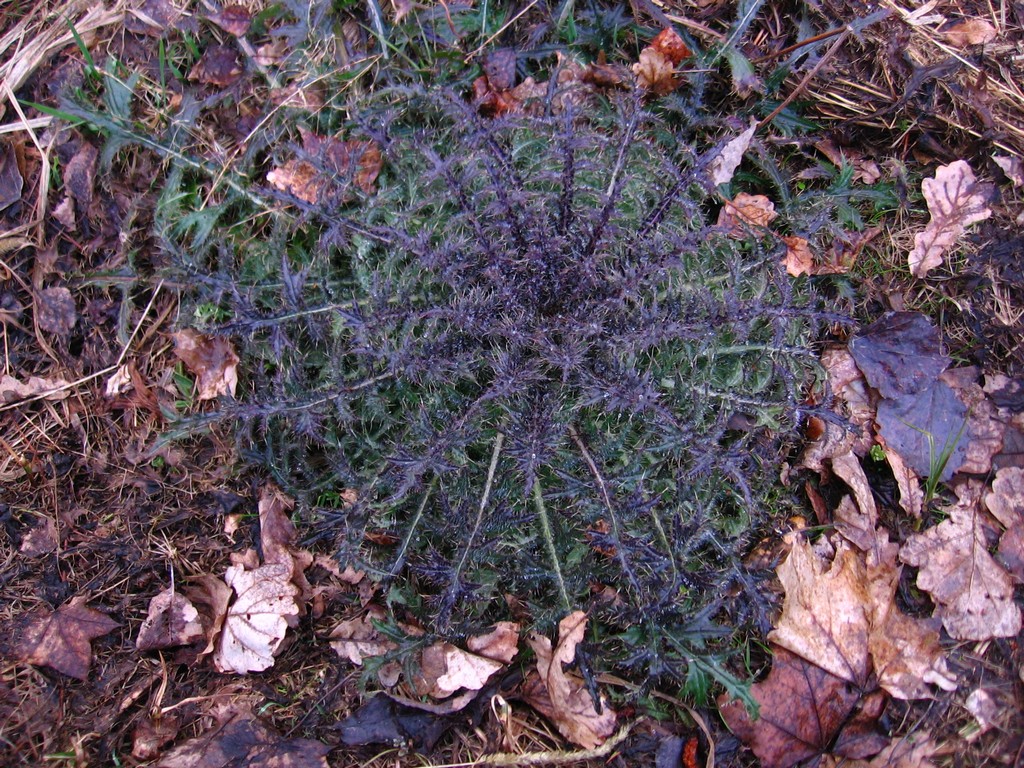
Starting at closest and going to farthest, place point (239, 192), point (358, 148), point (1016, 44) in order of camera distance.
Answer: point (358, 148)
point (239, 192)
point (1016, 44)

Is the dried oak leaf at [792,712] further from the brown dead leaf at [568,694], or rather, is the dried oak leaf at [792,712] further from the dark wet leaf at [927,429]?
the dark wet leaf at [927,429]

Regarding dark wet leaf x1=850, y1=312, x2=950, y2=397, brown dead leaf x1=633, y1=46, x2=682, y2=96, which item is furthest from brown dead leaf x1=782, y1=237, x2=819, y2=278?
brown dead leaf x1=633, y1=46, x2=682, y2=96

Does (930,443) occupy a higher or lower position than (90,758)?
higher

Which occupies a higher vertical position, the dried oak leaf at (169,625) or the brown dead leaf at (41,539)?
the brown dead leaf at (41,539)

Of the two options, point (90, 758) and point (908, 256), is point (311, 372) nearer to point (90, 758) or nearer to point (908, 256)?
point (90, 758)

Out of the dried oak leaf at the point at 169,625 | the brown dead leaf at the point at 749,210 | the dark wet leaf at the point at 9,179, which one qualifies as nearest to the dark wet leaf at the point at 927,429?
the brown dead leaf at the point at 749,210

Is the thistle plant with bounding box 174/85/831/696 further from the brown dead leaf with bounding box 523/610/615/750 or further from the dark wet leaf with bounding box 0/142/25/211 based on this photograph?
the dark wet leaf with bounding box 0/142/25/211

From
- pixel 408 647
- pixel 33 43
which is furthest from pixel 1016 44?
pixel 33 43
